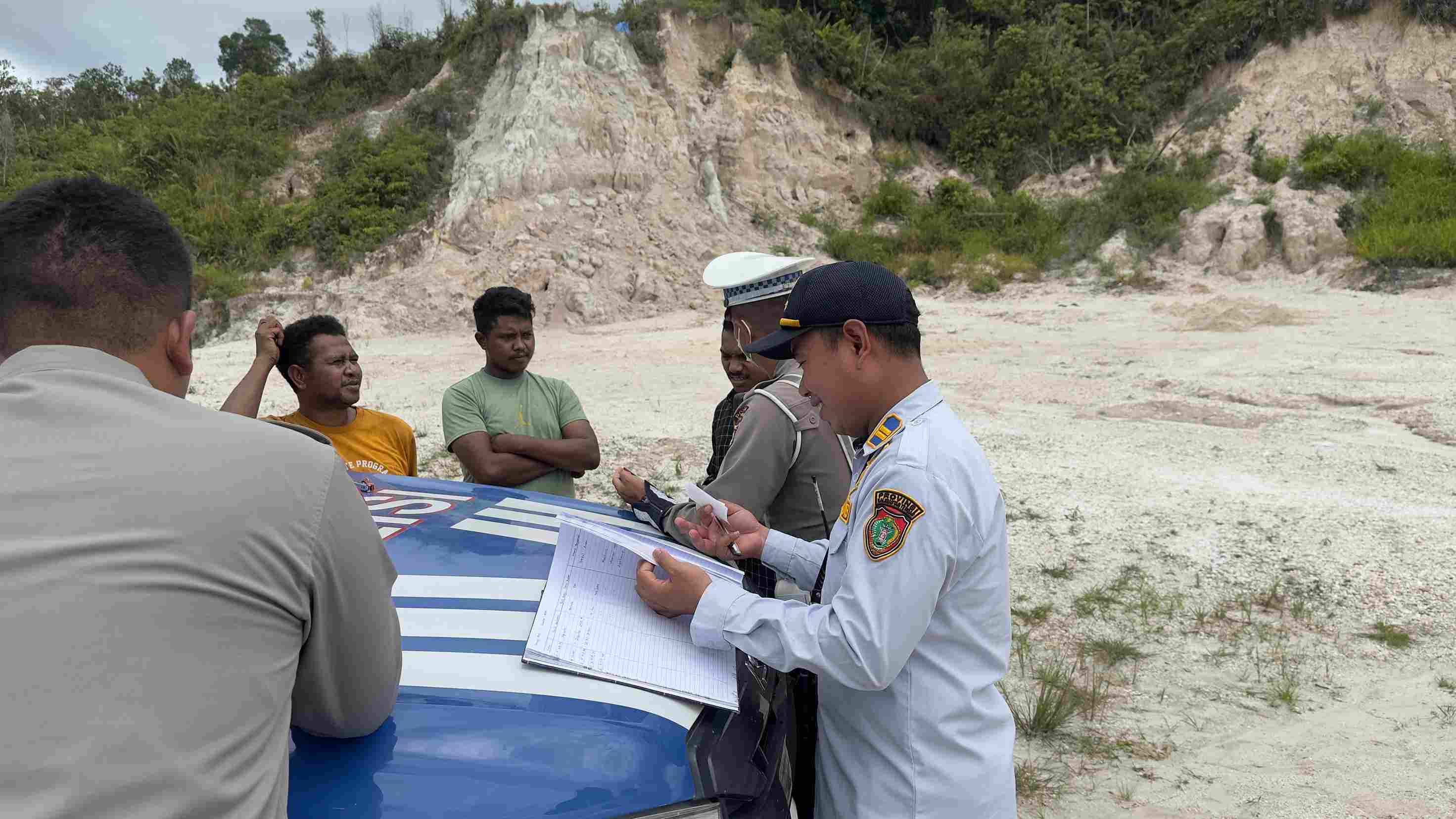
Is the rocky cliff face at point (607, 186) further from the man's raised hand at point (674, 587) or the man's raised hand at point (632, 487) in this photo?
the man's raised hand at point (674, 587)

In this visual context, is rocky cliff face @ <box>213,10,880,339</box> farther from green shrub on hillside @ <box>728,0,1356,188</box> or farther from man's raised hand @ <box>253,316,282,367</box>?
man's raised hand @ <box>253,316,282,367</box>

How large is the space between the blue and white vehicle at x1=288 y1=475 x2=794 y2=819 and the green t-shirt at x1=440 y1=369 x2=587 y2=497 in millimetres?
1918

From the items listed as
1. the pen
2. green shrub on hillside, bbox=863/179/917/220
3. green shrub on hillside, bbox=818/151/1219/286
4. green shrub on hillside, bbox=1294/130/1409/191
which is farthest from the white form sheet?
green shrub on hillside, bbox=1294/130/1409/191

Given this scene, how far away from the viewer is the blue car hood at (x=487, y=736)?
1.26 m

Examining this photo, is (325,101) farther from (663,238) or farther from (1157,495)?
(1157,495)

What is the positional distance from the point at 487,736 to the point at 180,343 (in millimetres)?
775

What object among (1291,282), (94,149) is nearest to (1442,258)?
(1291,282)

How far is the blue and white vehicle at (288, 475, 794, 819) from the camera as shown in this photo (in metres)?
1.26

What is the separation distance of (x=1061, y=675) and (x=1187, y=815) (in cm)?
94

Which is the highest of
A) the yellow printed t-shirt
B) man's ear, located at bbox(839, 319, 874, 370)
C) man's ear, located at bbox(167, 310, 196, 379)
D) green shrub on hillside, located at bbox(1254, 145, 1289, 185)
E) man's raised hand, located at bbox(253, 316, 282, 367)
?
green shrub on hillside, located at bbox(1254, 145, 1289, 185)

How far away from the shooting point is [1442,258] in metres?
14.4

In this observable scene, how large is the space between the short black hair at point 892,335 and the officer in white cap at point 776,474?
561mm

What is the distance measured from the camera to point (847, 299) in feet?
5.55

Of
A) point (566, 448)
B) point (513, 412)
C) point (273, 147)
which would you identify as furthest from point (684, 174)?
point (566, 448)
